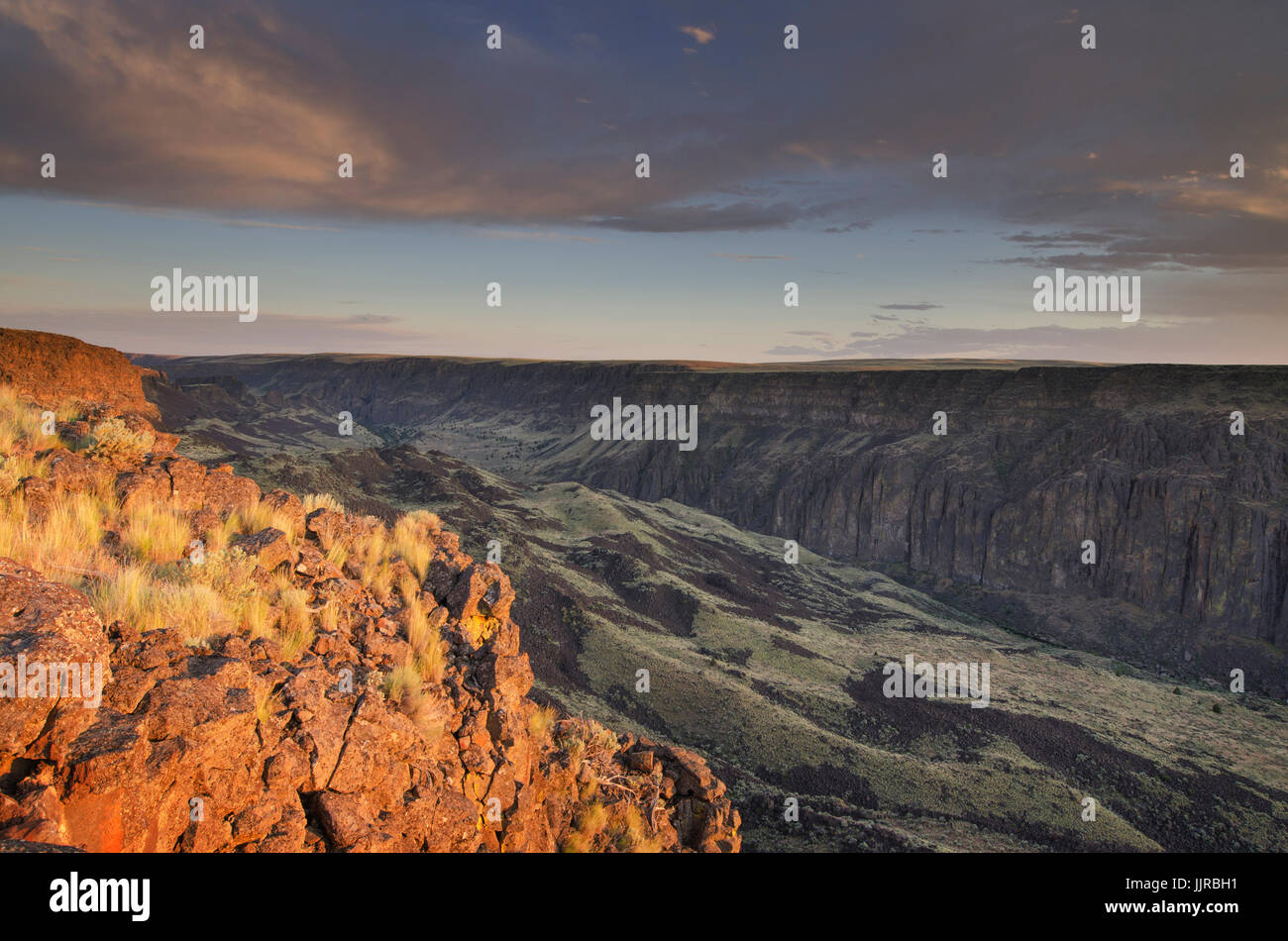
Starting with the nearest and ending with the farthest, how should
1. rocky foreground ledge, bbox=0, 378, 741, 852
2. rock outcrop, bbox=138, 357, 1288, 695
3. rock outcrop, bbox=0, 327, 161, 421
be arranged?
rocky foreground ledge, bbox=0, 378, 741, 852 → rock outcrop, bbox=0, 327, 161, 421 → rock outcrop, bbox=138, 357, 1288, 695

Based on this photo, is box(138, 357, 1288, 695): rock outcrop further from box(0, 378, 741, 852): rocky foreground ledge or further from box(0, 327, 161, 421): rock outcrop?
box(0, 327, 161, 421): rock outcrop

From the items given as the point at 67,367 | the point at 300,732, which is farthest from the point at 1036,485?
the point at 67,367

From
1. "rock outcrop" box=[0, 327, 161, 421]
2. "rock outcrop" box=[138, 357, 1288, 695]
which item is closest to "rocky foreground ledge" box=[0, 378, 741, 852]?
"rock outcrop" box=[0, 327, 161, 421]

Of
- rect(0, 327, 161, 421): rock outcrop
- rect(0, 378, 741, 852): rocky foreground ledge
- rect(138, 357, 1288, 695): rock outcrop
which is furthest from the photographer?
rect(138, 357, 1288, 695): rock outcrop

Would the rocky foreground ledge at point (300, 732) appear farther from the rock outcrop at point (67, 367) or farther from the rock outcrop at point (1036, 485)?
the rock outcrop at point (1036, 485)

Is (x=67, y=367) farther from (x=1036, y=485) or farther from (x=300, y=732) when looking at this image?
(x=1036, y=485)
